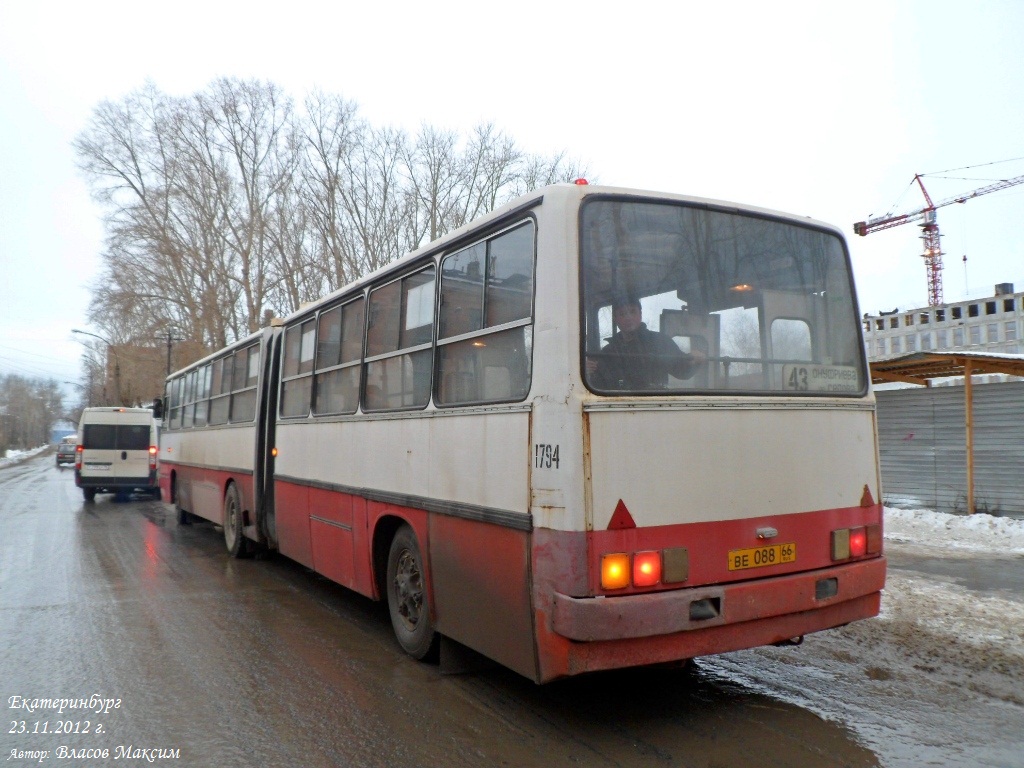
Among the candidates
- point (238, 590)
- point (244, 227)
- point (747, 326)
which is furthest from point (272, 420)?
point (244, 227)

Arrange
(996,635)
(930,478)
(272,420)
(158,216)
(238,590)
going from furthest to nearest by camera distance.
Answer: (158,216), (930,478), (272,420), (238,590), (996,635)

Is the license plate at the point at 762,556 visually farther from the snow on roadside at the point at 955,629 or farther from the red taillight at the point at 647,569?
the snow on roadside at the point at 955,629

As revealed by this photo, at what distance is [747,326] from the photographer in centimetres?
464

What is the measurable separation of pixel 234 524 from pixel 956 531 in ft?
33.0

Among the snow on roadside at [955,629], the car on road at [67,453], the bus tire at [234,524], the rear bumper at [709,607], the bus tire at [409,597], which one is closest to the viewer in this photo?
the rear bumper at [709,607]

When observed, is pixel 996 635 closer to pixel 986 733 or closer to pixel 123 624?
pixel 986 733

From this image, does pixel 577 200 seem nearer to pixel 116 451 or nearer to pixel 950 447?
pixel 950 447

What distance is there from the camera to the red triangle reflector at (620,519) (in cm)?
392

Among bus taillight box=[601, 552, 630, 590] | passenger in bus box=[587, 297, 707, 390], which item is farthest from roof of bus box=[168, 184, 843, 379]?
bus taillight box=[601, 552, 630, 590]

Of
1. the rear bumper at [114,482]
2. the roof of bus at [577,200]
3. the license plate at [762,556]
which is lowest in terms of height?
the rear bumper at [114,482]

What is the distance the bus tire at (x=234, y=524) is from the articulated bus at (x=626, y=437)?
5.06m

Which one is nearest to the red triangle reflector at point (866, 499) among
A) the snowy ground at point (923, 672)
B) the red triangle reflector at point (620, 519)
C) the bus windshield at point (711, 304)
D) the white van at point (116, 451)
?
the bus windshield at point (711, 304)

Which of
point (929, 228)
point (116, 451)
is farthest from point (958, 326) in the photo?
point (116, 451)

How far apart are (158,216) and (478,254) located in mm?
39874
